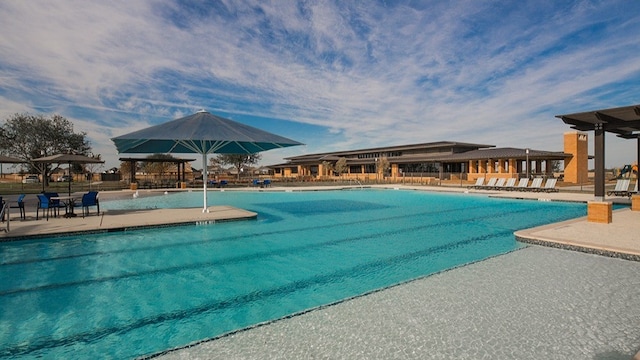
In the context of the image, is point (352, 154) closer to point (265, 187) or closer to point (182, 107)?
point (265, 187)

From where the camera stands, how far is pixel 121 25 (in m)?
13.7

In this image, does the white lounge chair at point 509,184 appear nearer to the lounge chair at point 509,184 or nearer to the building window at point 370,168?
the lounge chair at point 509,184

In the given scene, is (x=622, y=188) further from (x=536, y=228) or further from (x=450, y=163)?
(x=450, y=163)

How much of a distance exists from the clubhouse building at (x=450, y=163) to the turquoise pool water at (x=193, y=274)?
2164cm

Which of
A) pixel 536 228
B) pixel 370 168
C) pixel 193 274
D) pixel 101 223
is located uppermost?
pixel 370 168

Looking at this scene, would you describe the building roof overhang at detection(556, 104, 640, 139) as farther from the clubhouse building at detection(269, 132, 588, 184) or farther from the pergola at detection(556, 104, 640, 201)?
the clubhouse building at detection(269, 132, 588, 184)

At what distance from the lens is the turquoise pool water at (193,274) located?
386 cm

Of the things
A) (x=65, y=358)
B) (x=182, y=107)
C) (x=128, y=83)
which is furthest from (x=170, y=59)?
(x=65, y=358)

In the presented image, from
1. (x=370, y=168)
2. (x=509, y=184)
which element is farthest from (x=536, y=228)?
(x=370, y=168)

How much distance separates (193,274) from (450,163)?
126 feet

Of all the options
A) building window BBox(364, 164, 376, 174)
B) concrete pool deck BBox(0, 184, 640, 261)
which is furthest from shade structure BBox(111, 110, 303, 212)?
building window BBox(364, 164, 376, 174)

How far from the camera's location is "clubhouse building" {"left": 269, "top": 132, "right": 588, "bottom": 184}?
28188mm

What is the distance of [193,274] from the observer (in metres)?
5.97

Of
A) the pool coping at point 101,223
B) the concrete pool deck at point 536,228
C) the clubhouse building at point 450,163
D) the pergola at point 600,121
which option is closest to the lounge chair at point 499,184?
the clubhouse building at point 450,163
